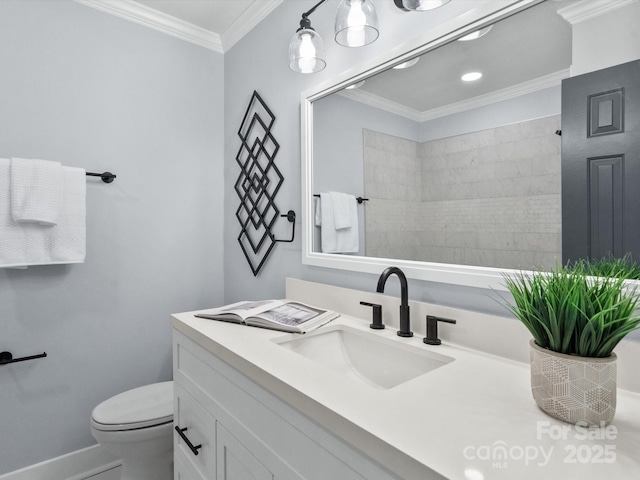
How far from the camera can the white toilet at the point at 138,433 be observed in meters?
1.43

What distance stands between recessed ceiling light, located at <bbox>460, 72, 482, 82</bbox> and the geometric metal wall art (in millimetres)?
963

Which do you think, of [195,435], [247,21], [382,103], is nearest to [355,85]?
[382,103]

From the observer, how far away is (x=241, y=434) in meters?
0.90

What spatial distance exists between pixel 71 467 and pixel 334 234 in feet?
5.68

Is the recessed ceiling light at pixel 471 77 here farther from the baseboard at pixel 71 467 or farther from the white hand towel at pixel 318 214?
the baseboard at pixel 71 467

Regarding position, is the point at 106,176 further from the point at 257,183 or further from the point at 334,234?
the point at 334,234

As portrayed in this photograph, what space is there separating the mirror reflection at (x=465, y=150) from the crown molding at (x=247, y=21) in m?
0.79

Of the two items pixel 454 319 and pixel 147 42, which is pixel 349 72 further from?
pixel 147 42

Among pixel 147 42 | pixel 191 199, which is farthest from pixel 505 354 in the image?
pixel 147 42

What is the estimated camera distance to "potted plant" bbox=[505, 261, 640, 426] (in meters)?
0.58

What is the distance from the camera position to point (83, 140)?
5.93ft

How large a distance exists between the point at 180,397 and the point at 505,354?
108cm

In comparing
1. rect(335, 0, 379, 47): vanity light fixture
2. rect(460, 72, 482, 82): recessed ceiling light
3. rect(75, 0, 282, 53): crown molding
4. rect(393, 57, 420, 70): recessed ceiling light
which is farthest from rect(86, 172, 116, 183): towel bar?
rect(460, 72, 482, 82): recessed ceiling light

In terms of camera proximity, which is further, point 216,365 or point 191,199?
point 191,199
